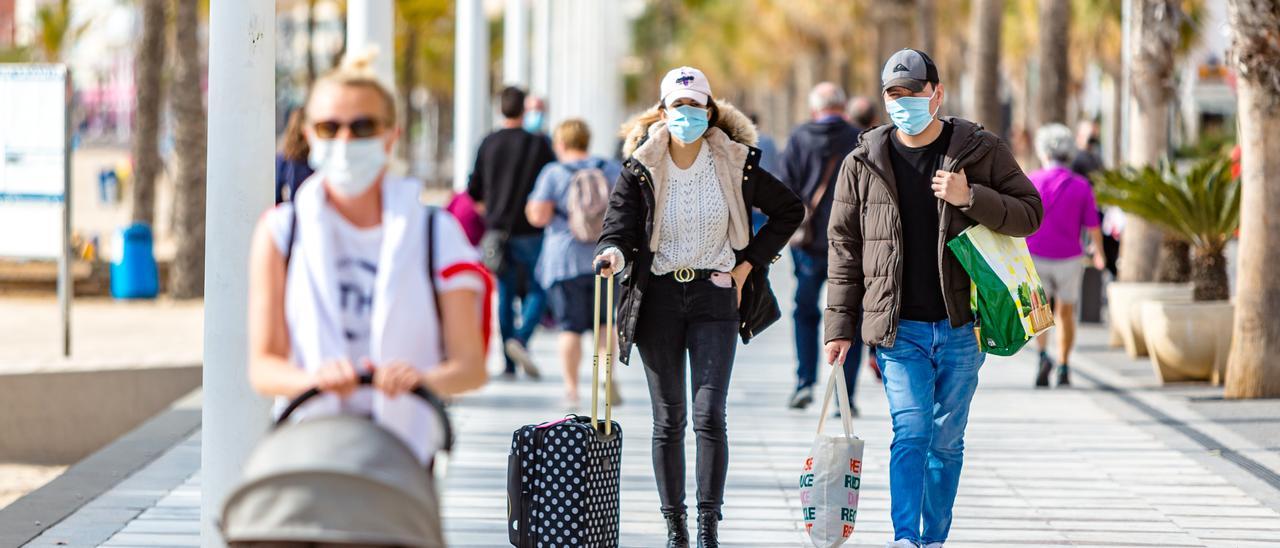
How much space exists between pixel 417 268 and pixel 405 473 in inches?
19.9

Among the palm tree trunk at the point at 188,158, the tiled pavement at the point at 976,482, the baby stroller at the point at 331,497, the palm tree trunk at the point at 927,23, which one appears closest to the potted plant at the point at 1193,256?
the tiled pavement at the point at 976,482

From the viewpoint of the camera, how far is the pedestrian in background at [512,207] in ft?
37.3

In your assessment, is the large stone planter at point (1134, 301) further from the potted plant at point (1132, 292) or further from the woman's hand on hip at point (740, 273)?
the woman's hand on hip at point (740, 273)

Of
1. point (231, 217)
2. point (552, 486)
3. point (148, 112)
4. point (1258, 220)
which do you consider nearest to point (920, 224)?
point (552, 486)

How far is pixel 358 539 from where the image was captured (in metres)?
3.42

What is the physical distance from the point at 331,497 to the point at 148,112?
60.4 ft

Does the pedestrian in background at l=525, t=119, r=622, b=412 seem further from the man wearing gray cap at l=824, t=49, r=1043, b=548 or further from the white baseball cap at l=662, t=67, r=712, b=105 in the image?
the man wearing gray cap at l=824, t=49, r=1043, b=548

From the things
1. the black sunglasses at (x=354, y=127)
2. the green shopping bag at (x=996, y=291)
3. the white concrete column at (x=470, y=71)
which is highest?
the white concrete column at (x=470, y=71)

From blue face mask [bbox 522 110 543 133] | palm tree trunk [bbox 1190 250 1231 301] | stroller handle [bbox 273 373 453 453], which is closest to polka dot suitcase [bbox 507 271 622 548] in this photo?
stroller handle [bbox 273 373 453 453]

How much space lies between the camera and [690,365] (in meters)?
6.31

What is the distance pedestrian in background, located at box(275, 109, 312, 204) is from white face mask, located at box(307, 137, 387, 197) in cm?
543

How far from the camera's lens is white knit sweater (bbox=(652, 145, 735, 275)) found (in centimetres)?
632

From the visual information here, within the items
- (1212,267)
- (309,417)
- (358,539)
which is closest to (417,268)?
(309,417)

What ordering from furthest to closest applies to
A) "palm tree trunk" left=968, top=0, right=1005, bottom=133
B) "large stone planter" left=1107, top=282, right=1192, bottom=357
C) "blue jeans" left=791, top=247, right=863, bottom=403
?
"palm tree trunk" left=968, top=0, right=1005, bottom=133
"large stone planter" left=1107, top=282, right=1192, bottom=357
"blue jeans" left=791, top=247, right=863, bottom=403
